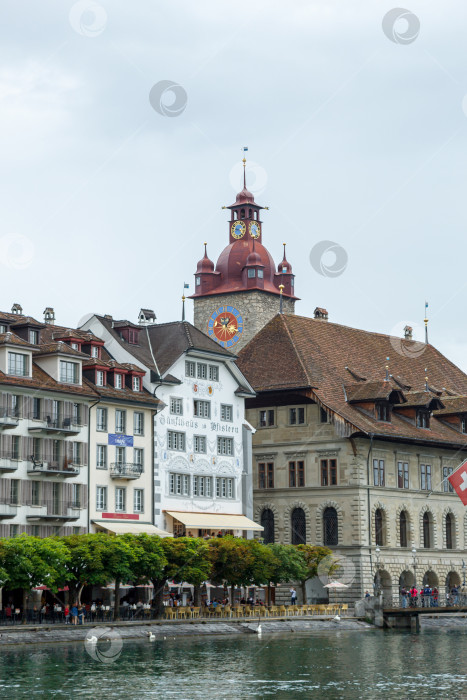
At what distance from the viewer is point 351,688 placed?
159ft

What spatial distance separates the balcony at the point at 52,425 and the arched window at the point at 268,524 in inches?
988

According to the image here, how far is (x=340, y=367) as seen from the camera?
10806cm

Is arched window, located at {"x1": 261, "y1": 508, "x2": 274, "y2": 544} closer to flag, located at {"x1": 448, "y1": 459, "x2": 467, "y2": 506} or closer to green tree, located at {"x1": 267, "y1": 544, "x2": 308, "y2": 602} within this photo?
green tree, located at {"x1": 267, "y1": 544, "x2": 308, "y2": 602}

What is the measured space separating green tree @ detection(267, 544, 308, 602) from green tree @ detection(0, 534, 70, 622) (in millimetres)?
18482

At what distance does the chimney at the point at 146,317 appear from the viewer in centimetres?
9819

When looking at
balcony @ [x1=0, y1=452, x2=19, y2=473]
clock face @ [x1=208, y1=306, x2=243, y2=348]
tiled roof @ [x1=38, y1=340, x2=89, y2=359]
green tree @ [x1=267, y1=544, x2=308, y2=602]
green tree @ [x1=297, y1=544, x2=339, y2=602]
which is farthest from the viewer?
clock face @ [x1=208, y1=306, x2=243, y2=348]

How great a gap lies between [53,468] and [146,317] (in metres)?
21.7

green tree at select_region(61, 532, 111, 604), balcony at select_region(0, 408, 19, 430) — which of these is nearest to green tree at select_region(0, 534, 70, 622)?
green tree at select_region(61, 532, 111, 604)

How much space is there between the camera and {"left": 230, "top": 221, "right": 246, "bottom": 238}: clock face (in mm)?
Answer: 145125

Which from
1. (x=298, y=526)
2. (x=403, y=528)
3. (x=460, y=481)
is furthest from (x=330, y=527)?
(x=460, y=481)

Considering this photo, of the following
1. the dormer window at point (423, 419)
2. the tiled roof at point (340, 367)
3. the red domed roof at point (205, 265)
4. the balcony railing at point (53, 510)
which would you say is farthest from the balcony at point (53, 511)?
the red domed roof at point (205, 265)

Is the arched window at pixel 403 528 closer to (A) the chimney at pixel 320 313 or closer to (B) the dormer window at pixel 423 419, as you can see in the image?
(B) the dormer window at pixel 423 419

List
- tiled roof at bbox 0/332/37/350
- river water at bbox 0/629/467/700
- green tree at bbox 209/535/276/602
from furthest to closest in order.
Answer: green tree at bbox 209/535/276/602
tiled roof at bbox 0/332/37/350
river water at bbox 0/629/467/700

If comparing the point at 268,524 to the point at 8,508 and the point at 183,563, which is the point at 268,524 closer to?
the point at 183,563
